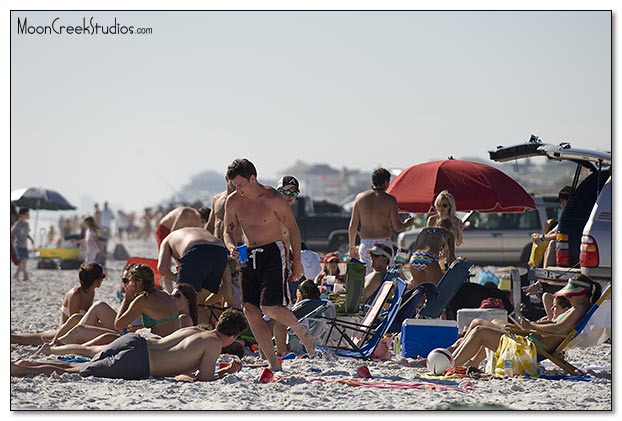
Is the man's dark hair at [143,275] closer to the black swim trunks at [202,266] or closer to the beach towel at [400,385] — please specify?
the black swim trunks at [202,266]

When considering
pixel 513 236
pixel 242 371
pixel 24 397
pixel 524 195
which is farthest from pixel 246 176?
pixel 513 236

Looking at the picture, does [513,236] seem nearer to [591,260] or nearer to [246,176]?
[591,260]

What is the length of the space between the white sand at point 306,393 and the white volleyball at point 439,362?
0.14m

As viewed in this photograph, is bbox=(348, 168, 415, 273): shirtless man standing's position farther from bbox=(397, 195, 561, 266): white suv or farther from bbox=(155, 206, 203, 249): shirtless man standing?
bbox=(397, 195, 561, 266): white suv

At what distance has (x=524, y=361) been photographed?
27.6ft

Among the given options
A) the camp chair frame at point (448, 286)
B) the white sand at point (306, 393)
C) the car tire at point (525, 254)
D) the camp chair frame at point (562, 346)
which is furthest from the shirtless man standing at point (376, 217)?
the car tire at point (525, 254)

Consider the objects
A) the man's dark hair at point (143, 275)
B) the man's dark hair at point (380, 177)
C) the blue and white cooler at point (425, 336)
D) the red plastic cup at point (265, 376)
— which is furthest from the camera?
the man's dark hair at point (380, 177)

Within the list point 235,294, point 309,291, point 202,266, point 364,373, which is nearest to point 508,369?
point 364,373

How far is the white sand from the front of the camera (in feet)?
23.5

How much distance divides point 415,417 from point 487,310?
121 inches

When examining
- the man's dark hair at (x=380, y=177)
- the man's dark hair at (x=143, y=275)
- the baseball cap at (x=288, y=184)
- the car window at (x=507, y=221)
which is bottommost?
the man's dark hair at (x=143, y=275)

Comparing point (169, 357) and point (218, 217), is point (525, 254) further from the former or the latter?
point (169, 357)

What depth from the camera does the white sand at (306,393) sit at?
7.17 meters

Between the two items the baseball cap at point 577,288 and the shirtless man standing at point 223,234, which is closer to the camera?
the baseball cap at point 577,288
